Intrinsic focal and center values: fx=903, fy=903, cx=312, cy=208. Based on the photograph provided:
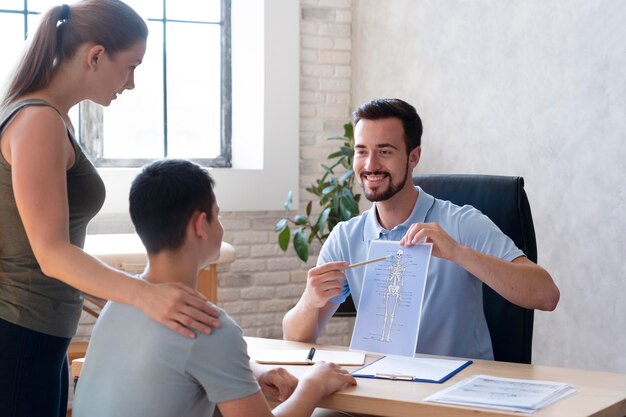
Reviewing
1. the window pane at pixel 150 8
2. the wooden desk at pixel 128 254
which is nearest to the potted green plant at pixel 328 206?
the wooden desk at pixel 128 254

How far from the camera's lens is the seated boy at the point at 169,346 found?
5.10 ft

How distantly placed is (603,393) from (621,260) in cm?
139

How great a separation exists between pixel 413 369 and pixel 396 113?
2.83 feet

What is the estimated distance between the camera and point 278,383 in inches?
77.7

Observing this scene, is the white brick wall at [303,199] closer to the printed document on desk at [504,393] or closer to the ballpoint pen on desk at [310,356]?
the ballpoint pen on desk at [310,356]

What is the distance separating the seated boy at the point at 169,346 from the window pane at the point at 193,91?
10.6 ft

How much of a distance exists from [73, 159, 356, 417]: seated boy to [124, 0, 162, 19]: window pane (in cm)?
329

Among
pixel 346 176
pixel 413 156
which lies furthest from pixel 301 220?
pixel 413 156

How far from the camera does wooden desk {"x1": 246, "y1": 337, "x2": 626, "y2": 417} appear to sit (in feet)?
5.76

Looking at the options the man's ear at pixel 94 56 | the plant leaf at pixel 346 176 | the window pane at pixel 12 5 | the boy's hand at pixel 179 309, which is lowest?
the boy's hand at pixel 179 309

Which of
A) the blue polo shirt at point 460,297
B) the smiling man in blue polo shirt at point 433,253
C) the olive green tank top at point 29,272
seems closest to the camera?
the olive green tank top at point 29,272

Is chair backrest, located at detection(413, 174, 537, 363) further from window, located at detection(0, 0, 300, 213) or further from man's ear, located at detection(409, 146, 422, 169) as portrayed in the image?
window, located at detection(0, 0, 300, 213)

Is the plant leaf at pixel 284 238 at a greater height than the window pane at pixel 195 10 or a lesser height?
lesser

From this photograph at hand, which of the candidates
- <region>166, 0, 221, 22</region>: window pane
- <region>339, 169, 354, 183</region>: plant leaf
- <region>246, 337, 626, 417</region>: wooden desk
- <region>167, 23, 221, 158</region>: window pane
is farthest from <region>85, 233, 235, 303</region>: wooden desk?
<region>166, 0, 221, 22</region>: window pane
